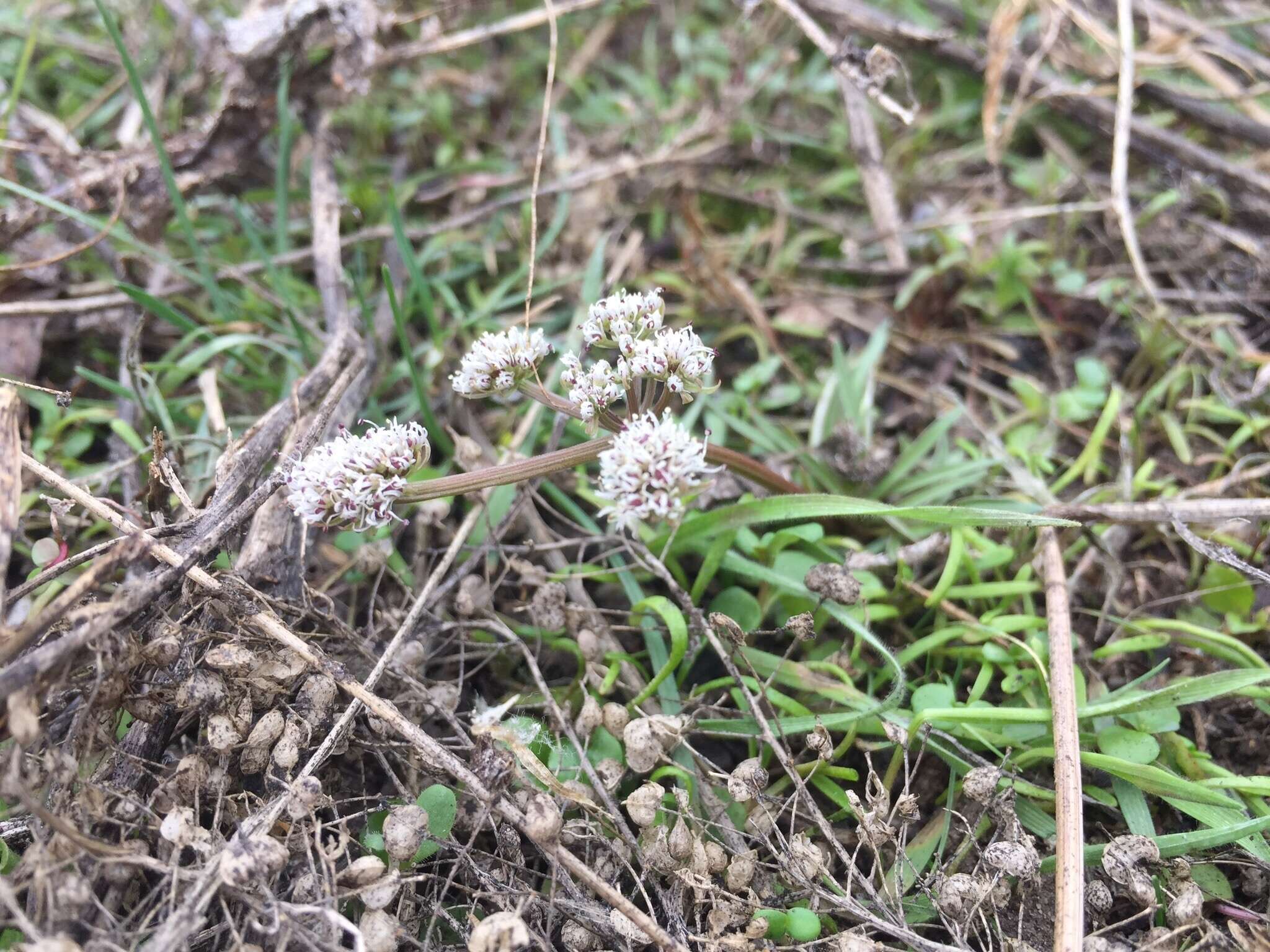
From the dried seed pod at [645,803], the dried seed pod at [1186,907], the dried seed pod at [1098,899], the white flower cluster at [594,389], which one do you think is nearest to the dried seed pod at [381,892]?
the dried seed pod at [645,803]

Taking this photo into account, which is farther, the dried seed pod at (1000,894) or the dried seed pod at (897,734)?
the dried seed pod at (897,734)

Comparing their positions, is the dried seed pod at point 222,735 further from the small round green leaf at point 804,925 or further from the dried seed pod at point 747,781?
the small round green leaf at point 804,925

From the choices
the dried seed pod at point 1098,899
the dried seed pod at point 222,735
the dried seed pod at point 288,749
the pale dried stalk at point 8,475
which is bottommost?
the dried seed pod at point 1098,899

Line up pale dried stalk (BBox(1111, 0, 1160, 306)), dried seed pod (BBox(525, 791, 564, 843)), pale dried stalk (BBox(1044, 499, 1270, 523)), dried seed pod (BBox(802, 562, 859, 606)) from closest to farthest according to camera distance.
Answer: dried seed pod (BBox(525, 791, 564, 843)), dried seed pod (BBox(802, 562, 859, 606)), pale dried stalk (BBox(1044, 499, 1270, 523)), pale dried stalk (BBox(1111, 0, 1160, 306))

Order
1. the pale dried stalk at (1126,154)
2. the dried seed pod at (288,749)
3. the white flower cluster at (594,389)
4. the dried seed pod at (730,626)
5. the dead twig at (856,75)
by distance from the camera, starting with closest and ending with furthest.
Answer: the dried seed pod at (288,749) → the white flower cluster at (594,389) → the dried seed pod at (730,626) → the dead twig at (856,75) → the pale dried stalk at (1126,154)

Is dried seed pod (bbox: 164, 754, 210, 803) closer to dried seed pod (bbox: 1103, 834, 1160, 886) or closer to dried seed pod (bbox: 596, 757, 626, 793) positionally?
dried seed pod (bbox: 596, 757, 626, 793)

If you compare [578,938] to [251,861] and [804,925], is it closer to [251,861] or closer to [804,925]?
[804,925]

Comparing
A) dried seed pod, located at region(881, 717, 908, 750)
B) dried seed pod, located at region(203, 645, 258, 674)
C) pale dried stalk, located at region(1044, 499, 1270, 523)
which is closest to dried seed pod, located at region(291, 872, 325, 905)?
dried seed pod, located at region(203, 645, 258, 674)

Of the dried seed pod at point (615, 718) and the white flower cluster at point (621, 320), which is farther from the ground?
the white flower cluster at point (621, 320)

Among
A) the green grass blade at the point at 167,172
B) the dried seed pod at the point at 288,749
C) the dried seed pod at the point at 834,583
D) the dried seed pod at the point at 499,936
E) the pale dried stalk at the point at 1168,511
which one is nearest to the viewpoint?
the dried seed pod at the point at 499,936
